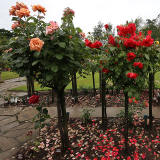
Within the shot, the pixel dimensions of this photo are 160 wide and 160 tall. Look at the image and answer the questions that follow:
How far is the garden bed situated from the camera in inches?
93.8

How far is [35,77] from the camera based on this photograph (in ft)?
7.18

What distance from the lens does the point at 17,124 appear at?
4.02m

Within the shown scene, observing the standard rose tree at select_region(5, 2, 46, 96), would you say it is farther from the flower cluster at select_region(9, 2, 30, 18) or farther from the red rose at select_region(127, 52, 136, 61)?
the red rose at select_region(127, 52, 136, 61)

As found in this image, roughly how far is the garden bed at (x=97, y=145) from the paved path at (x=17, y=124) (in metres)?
0.30

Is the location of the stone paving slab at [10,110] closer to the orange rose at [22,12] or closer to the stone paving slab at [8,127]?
the stone paving slab at [8,127]

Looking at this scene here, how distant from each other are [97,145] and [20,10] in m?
2.73

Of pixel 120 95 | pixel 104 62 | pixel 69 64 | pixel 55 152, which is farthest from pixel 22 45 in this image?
pixel 120 95

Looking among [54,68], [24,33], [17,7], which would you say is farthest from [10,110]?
[54,68]

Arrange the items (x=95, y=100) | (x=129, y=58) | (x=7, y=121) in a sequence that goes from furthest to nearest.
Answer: (x=95, y=100) → (x=7, y=121) → (x=129, y=58)

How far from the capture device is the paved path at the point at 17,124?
2947mm

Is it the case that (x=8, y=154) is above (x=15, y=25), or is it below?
below

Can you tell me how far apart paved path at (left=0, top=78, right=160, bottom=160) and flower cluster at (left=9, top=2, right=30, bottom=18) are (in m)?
2.61

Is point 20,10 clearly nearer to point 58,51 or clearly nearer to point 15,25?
point 15,25

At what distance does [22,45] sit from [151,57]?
1.93 m
